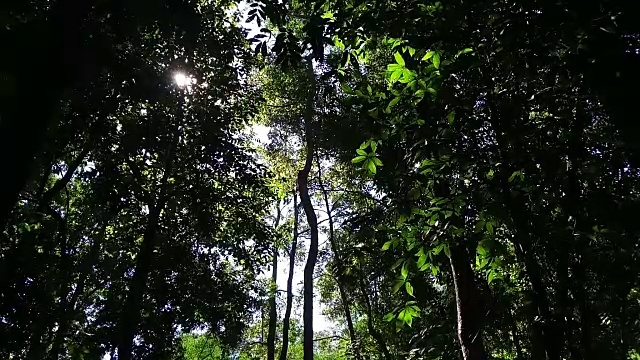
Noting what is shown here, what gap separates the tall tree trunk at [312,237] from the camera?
1258 cm

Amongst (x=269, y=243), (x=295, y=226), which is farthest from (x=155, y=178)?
(x=295, y=226)

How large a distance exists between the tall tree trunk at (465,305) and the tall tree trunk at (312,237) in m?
8.16

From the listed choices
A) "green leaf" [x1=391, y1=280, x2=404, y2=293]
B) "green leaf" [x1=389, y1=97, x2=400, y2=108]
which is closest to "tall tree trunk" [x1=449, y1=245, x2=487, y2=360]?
"green leaf" [x1=391, y1=280, x2=404, y2=293]

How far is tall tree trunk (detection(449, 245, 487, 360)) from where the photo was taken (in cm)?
415

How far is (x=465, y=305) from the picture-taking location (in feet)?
13.9

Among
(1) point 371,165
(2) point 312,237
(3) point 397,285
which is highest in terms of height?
(2) point 312,237

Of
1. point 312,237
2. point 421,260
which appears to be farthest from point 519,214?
point 312,237

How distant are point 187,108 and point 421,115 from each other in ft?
27.5

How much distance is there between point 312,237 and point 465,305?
31.1 ft

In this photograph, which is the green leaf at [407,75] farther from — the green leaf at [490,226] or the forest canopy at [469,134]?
the green leaf at [490,226]

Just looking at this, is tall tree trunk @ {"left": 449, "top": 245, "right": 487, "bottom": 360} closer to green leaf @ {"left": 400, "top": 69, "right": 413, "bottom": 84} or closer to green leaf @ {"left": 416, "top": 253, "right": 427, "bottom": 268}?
green leaf @ {"left": 416, "top": 253, "right": 427, "bottom": 268}

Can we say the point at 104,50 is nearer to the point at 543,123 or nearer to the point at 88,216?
the point at 543,123

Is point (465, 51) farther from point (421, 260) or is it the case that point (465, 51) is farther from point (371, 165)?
point (421, 260)

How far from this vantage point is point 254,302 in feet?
44.0
